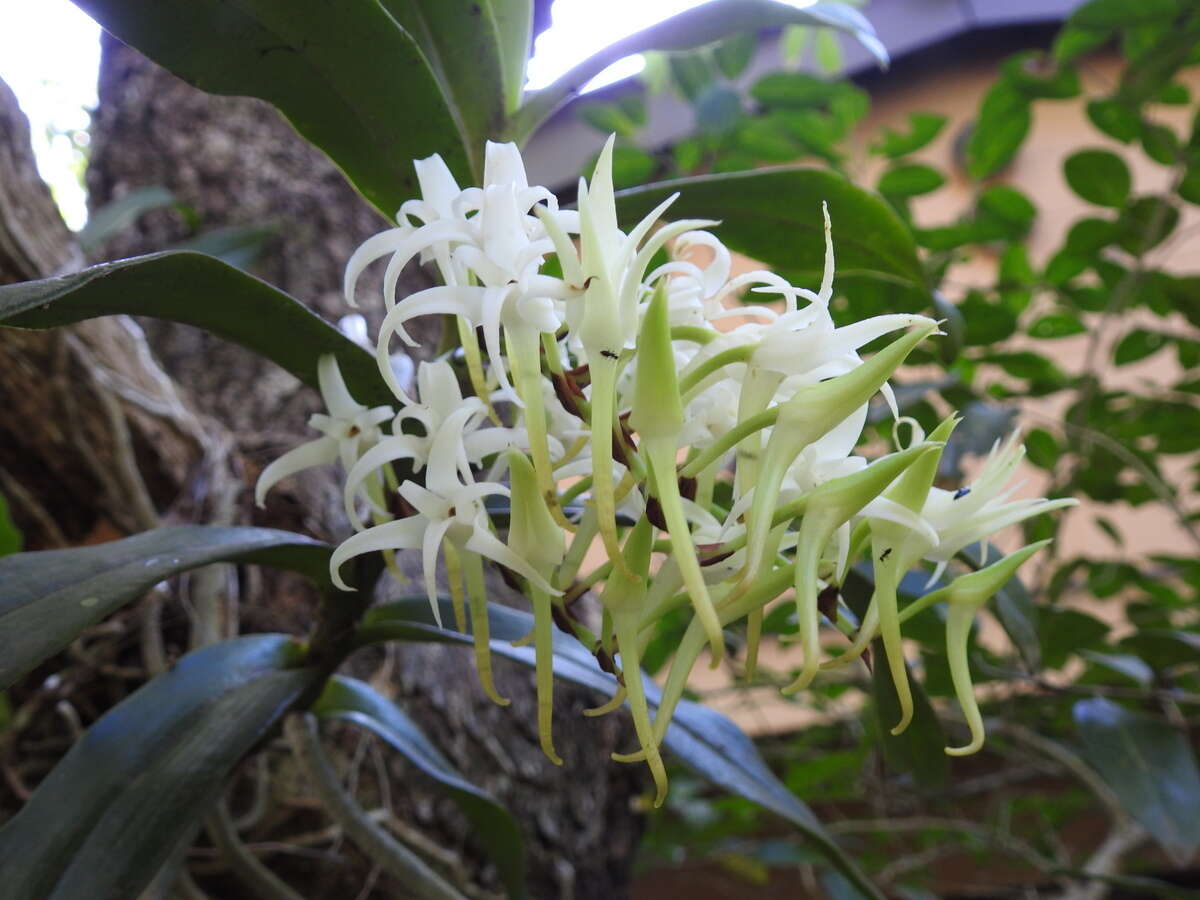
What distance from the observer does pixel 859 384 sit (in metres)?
0.36

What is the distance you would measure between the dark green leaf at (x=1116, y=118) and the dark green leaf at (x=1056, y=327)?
0.24m

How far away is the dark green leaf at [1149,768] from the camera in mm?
801

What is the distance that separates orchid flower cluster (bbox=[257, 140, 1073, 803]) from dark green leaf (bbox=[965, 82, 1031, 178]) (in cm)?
107

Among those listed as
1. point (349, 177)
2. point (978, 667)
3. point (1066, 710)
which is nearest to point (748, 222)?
point (349, 177)

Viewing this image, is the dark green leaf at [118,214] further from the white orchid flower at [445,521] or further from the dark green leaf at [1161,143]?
the dark green leaf at [1161,143]

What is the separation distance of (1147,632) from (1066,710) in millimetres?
406

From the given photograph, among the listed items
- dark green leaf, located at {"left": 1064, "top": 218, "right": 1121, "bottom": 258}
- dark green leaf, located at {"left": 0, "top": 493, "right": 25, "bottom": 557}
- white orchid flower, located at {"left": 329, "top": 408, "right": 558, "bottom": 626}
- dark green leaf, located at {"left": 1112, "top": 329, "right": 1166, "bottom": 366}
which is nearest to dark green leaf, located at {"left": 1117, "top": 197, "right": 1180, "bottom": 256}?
dark green leaf, located at {"left": 1064, "top": 218, "right": 1121, "bottom": 258}

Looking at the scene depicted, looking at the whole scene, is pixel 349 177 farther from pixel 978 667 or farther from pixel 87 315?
pixel 978 667

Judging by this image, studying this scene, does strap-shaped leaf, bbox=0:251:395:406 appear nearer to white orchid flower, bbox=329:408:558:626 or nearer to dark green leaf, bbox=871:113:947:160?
white orchid flower, bbox=329:408:558:626

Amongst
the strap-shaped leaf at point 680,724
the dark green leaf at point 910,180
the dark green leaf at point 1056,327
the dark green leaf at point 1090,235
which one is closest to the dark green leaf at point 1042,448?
the dark green leaf at point 1056,327

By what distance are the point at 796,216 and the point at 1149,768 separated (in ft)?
2.01

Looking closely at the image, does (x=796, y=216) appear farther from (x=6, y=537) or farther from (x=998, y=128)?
(x=998, y=128)

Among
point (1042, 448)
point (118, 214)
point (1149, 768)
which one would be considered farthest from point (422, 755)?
point (1042, 448)

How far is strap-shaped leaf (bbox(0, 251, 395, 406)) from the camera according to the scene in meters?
→ 0.40
